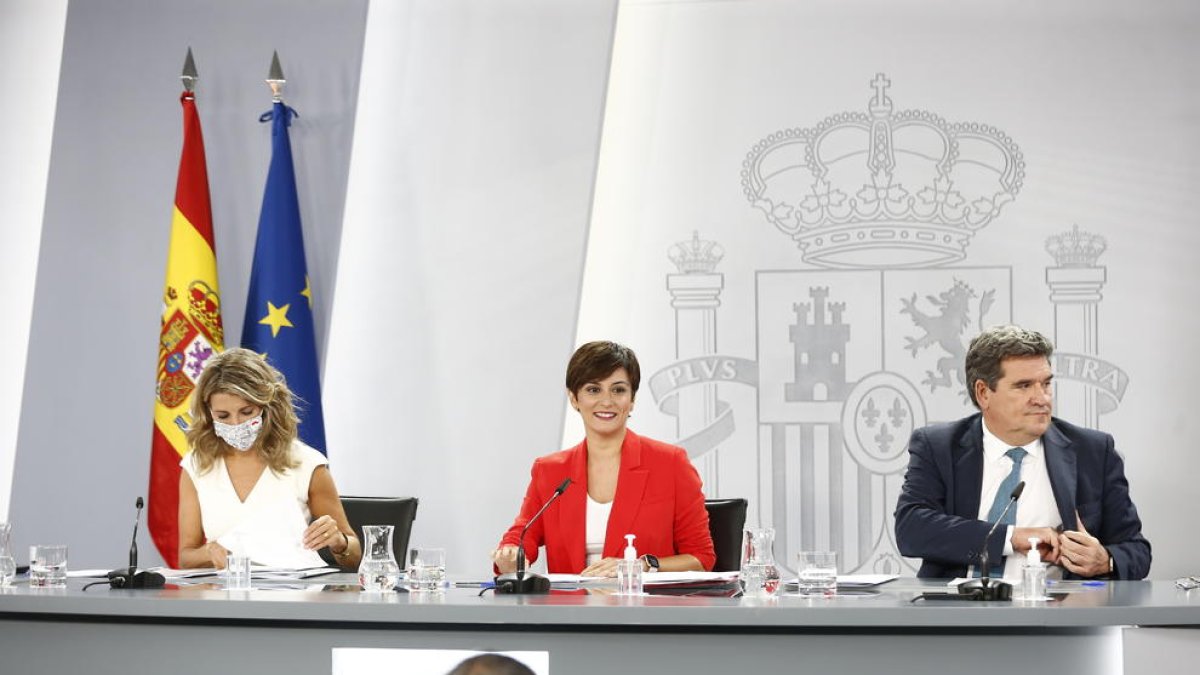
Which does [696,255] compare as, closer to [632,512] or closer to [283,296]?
[283,296]

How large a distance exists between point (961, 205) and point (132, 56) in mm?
3057

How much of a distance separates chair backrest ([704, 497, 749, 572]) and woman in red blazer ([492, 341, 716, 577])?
0.05 metres

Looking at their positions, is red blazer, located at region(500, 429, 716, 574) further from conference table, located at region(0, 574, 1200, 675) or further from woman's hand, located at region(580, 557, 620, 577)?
conference table, located at region(0, 574, 1200, 675)

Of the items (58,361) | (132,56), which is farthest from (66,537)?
(132,56)

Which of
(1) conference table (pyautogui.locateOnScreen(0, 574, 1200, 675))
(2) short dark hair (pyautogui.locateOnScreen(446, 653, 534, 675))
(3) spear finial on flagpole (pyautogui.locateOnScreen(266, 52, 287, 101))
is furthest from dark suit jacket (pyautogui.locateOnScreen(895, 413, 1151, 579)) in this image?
(3) spear finial on flagpole (pyautogui.locateOnScreen(266, 52, 287, 101))

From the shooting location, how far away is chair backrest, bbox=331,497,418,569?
359 cm

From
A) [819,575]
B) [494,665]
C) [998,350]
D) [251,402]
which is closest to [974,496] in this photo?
[998,350]

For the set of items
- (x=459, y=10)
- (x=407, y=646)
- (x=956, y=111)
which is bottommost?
(x=407, y=646)

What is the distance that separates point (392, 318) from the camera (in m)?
4.83

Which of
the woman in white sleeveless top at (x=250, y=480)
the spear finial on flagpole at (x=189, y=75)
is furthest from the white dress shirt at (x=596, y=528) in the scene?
the spear finial on flagpole at (x=189, y=75)

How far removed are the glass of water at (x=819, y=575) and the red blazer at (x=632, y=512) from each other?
797mm

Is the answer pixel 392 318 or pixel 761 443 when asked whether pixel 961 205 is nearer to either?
pixel 761 443

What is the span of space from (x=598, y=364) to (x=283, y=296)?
1611 millimetres

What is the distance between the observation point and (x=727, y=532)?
3.51 m
